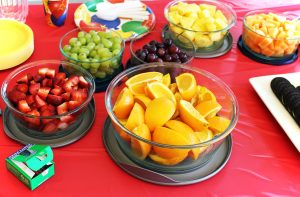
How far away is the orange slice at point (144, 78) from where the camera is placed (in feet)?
3.01

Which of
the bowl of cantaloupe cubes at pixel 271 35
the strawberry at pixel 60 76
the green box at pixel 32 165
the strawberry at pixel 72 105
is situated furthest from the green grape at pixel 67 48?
the bowl of cantaloupe cubes at pixel 271 35

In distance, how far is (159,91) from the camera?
88 centimetres

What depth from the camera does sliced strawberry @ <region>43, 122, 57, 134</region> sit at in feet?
2.81

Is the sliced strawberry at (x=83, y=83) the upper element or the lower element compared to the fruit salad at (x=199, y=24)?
lower

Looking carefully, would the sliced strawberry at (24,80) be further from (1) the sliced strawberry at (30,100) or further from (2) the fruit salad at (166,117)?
(2) the fruit salad at (166,117)

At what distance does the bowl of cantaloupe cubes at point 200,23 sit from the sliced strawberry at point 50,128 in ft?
1.63

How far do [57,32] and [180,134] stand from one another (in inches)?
25.2

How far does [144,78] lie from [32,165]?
317 mm

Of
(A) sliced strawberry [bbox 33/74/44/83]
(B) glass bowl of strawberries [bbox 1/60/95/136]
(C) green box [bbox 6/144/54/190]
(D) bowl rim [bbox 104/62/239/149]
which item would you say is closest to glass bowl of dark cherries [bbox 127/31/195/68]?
(D) bowl rim [bbox 104/62/239/149]

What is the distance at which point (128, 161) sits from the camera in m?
0.85

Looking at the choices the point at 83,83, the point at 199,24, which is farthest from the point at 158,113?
the point at 199,24

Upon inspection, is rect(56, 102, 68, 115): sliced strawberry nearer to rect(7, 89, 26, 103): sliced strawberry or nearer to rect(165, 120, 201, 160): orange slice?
rect(7, 89, 26, 103): sliced strawberry

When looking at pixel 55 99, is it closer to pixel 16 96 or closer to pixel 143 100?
pixel 16 96

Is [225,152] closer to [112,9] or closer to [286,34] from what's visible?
[286,34]
